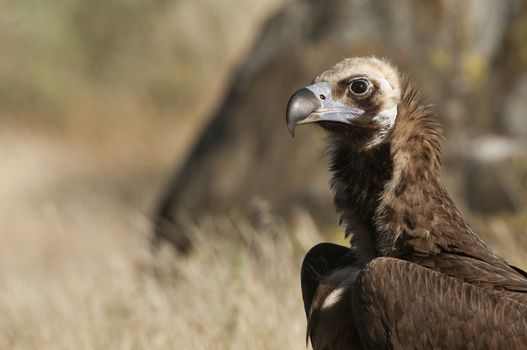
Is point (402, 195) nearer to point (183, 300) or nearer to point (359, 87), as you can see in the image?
point (359, 87)

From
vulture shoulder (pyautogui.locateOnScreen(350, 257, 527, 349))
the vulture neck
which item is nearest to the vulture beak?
the vulture neck

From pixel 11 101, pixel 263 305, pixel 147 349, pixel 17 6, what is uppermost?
pixel 263 305

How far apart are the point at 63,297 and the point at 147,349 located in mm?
1591

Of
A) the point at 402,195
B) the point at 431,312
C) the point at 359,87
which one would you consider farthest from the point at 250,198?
the point at 431,312

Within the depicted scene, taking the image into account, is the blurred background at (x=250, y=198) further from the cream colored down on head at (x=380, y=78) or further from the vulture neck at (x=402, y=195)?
the cream colored down on head at (x=380, y=78)

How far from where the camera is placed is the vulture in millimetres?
4504

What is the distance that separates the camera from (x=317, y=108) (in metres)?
5.22

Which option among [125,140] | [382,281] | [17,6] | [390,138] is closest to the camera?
[382,281]

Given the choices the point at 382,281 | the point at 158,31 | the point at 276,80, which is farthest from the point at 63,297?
the point at 158,31

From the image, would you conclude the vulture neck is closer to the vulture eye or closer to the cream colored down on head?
the cream colored down on head

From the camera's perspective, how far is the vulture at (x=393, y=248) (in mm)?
4504

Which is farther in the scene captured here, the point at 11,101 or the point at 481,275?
the point at 11,101

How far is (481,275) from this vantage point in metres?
4.68

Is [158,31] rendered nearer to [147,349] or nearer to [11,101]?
[11,101]
